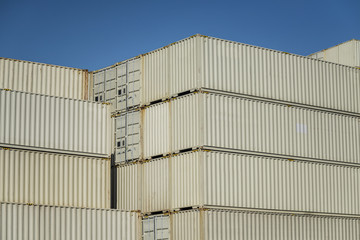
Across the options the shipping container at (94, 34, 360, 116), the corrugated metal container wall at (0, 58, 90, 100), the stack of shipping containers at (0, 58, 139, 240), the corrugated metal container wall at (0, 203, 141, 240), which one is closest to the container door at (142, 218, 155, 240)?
the corrugated metal container wall at (0, 203, 141, 240)

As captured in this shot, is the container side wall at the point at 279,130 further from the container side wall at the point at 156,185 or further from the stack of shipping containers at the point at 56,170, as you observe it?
the stack of shipping containers at the point at 56,170

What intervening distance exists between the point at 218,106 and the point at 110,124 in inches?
250

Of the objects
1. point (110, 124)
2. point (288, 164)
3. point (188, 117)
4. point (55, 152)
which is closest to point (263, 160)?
point (288, 164)

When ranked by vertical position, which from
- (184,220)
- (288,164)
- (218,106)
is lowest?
(184,220)

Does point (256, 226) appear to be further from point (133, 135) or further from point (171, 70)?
point (171, 70)

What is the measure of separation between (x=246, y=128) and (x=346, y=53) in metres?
12.0

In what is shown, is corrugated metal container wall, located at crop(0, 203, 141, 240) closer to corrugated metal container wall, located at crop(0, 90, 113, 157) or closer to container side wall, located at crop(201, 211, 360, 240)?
corrugated metal container wall, located at crop(0, 90, 113, 157)

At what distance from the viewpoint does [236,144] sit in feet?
131

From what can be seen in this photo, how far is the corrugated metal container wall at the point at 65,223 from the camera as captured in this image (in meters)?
34.7

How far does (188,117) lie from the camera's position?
39500 mm

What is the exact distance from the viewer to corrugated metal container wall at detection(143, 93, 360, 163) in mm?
39125

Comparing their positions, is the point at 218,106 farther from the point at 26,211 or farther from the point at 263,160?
the point at 26,211

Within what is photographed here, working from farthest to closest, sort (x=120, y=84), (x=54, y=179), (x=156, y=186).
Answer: (x=120, y=84) → (x=156, y=186) → (x=54, y=179)

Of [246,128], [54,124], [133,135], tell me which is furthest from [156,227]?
[54,124]
